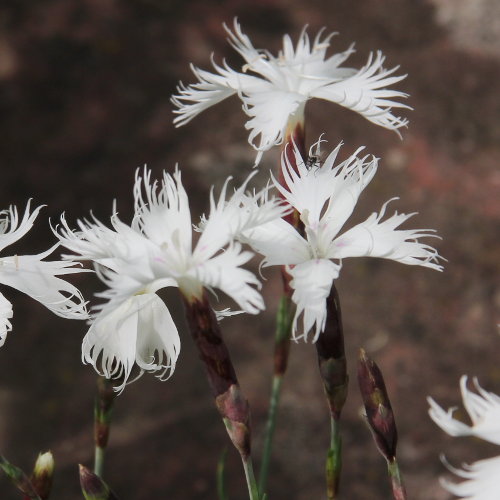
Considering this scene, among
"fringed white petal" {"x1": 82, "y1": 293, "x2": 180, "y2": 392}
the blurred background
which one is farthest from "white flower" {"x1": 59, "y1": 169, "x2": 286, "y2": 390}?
the blurred background

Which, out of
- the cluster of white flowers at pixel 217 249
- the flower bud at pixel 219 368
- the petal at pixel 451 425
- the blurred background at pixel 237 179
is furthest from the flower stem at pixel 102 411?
the blurred background at pixel 237 179

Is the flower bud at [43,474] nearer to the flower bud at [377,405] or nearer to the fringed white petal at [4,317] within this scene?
the fringed white petal at [4,317]

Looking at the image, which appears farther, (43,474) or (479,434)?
(43,474)

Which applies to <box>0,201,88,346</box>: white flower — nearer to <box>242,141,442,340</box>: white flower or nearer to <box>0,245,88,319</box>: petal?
<box>0,245,88,319</box>: petal

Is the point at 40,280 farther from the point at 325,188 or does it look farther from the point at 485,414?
the point at 485,414

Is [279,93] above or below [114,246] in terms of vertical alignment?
above

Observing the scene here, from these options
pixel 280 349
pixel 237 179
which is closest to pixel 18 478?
pixel 280 349
